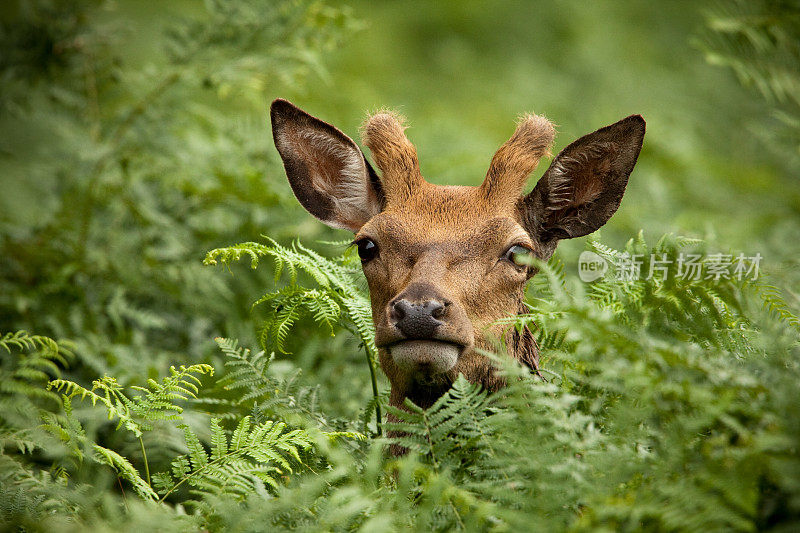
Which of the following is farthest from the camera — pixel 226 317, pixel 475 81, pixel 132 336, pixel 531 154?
pixel 475 81

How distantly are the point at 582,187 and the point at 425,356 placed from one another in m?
1.67

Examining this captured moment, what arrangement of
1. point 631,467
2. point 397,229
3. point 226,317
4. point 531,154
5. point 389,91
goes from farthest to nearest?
point 389,91 < point 226,317 < point 531,154 < point 397,229 < point 631,467

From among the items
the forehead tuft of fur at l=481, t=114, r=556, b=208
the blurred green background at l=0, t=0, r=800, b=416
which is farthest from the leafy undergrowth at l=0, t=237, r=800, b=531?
the blurred green background at l=0, t=0, r=800, b=416

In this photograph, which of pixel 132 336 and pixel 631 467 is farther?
pixel 132 336

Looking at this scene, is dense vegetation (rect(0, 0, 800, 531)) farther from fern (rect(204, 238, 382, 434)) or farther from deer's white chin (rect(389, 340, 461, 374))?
deer's white chin (rect(389, 340, 461, 374))

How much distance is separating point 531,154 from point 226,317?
3276 millimetres

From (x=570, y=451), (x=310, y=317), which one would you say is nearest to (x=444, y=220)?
(x=310, y=317)

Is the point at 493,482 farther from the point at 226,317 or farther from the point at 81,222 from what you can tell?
the point at 81,222

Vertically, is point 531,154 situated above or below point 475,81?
below

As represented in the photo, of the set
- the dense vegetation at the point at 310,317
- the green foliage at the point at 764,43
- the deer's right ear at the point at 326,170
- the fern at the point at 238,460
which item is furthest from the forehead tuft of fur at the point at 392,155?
the green foliage at the point at 764,43

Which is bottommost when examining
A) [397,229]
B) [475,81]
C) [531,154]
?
[397,229]

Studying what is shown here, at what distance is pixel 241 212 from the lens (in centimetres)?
705

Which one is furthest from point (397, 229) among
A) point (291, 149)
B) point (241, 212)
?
point (241, 212)

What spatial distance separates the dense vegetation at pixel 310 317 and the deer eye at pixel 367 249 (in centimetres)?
22
